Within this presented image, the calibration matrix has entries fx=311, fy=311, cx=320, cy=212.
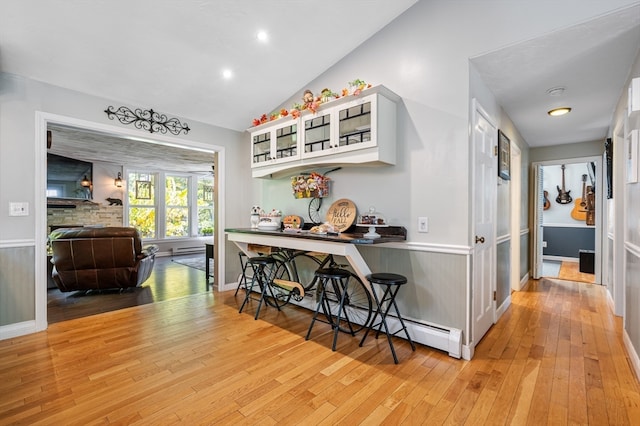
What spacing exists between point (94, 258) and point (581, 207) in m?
8.96

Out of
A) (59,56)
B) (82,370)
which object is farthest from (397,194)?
(59,56)

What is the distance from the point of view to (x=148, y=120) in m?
3.61

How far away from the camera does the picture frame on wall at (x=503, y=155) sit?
3200 millimetres

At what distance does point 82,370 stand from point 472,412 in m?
2.56

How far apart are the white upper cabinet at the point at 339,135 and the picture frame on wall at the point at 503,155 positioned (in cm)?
128

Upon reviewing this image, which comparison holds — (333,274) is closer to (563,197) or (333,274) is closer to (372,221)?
(372,221)

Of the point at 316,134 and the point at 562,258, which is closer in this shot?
the point at 316,134

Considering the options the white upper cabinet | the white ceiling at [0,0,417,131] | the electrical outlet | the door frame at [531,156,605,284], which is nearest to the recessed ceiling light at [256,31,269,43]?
the white ceiling at [0,0,417,131]

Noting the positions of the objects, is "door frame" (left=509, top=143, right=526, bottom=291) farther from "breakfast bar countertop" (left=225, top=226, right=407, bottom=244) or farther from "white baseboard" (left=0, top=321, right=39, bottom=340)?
"white baseboard" (left=0, top=321, right=39, bottom=340)

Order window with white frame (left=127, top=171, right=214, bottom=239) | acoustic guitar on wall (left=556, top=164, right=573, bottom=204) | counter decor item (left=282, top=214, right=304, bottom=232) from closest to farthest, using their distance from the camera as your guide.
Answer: counter decor item (left=282, top=214, right=304, bottom=232) < acoustic guitar on wall (left=556, top=164, right=573, bottom=204) < window with white frame (left=127, top=171, right=214, bottom=239)

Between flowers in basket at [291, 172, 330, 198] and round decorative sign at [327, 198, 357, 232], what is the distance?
0.20 m

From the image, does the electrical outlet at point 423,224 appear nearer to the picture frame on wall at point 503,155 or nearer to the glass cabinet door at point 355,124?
the glass cabinet door at point 355,124

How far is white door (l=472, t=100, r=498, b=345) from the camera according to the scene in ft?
8.32

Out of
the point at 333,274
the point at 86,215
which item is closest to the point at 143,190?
the point at 86,215
